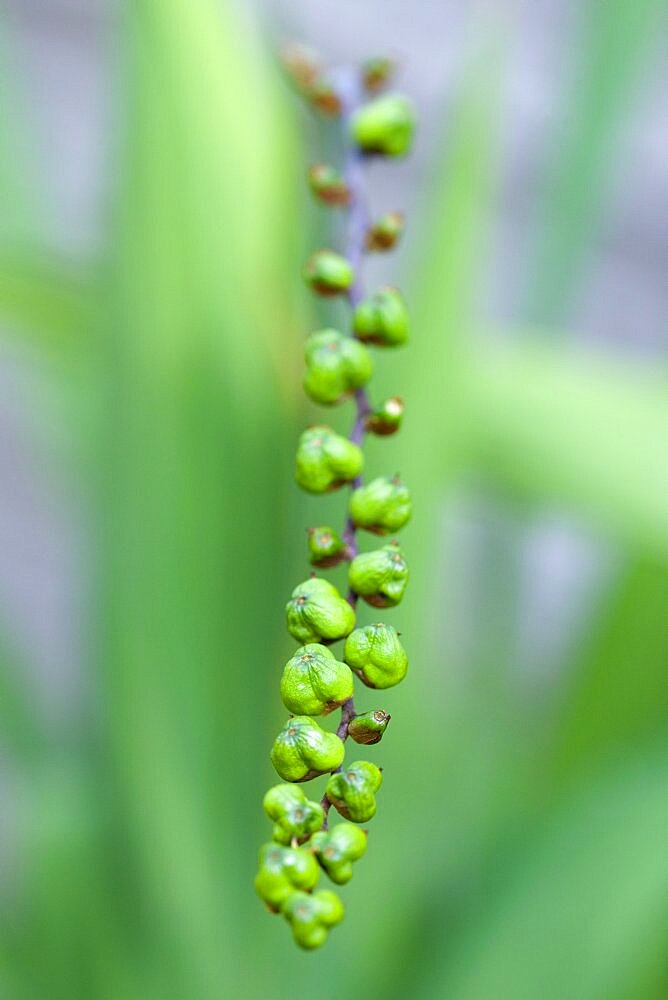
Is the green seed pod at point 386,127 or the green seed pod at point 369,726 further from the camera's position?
the green seed pod at point 386,127

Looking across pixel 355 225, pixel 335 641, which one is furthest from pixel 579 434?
pixel 335 641

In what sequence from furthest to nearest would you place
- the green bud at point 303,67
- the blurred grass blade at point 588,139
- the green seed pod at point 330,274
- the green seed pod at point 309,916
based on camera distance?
1. the blurred grass blade at point 588,139
2. the green bud at point 303,67
3. the green seed pod at point 330,274
4. the green seed pod at point 309,916

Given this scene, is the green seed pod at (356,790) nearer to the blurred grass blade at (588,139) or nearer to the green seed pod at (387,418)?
the green seed pod at (387,418)

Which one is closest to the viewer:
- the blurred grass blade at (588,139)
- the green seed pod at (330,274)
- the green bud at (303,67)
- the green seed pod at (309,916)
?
the green seed pod at (309,916)

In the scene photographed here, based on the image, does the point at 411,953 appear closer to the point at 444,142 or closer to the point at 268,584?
the point at 268,584

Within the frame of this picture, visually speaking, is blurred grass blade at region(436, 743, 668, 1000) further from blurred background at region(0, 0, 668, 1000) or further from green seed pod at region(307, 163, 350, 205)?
green seed pod at region(307, 163, 350, 205)

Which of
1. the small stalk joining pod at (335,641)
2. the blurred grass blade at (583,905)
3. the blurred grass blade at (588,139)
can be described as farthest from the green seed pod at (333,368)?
the blurred grass blade at (588,139)

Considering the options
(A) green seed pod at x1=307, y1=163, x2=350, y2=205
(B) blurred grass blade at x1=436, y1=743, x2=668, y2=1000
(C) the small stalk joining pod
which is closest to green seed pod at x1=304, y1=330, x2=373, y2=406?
(C) the small stalk joining pod
